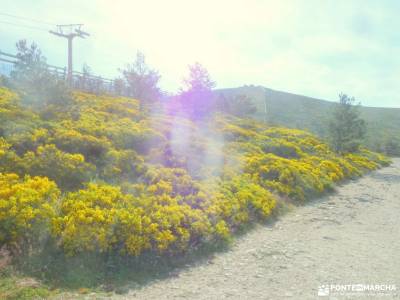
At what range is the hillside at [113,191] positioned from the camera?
4.69 meters

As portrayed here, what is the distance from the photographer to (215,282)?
15.8ft

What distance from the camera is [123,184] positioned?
693 centimetres

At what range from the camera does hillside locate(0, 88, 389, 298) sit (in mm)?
4688

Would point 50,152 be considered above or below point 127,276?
above

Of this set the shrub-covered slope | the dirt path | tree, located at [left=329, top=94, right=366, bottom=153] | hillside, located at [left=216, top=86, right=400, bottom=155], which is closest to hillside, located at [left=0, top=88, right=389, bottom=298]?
the shrub-covered slope

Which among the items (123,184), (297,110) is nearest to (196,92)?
(123,184)

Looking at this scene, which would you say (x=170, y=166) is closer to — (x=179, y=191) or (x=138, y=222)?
(x=179, y=191)

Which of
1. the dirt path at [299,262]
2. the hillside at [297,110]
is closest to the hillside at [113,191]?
the dirt path at [299,262]

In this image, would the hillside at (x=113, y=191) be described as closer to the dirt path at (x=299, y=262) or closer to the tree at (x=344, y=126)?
the dirt path at (x=299, y=262)

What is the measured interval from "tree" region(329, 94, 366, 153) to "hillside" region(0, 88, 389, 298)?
7979 mm

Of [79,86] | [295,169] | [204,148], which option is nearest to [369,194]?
[295,169]

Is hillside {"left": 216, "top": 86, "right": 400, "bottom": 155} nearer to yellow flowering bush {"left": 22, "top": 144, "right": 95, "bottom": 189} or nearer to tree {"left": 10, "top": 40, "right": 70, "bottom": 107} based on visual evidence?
tree {"left": 10, "top": 40, "right": 70, "bottom": 107}

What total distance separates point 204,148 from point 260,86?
51440mm

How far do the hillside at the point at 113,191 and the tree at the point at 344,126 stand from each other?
7.98 metres
